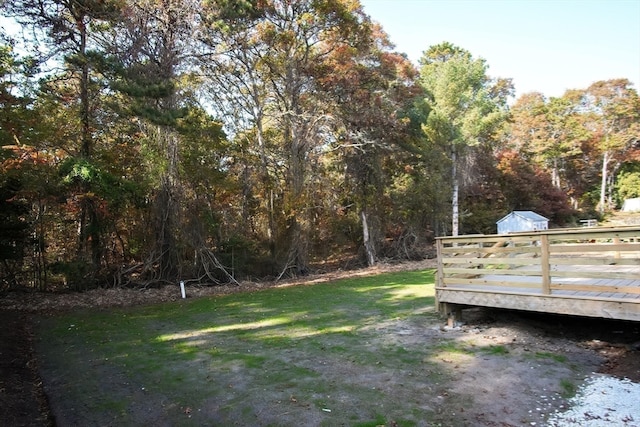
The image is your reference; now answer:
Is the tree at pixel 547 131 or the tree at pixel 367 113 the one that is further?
the tree at pixel 547 131

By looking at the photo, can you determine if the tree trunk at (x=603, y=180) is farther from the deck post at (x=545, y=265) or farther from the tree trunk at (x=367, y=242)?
the deck post at (x=545, y=265)

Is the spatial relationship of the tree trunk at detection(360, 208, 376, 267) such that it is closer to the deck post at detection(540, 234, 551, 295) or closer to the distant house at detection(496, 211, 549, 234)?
the distant house at detection(496, 211, 549, 234)

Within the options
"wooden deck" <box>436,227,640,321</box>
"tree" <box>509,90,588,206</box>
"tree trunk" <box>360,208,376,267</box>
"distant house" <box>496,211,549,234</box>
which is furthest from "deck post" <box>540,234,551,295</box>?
"tree" <box>509,90,588,206</box>

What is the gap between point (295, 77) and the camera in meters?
14.8

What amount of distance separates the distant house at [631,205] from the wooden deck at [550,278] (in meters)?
29.6

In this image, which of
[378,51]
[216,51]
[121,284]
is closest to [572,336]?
[121,284]

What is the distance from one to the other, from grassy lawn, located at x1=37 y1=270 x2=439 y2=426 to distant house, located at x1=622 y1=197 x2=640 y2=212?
96.5 feet

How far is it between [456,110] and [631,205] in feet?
65.1

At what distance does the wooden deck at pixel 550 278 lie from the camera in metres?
4.34

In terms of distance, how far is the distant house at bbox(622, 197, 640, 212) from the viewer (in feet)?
95.1

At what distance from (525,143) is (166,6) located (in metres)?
26.9

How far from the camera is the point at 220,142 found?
14211 millimetres

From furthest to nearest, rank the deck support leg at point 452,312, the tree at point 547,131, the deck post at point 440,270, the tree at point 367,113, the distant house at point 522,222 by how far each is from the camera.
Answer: the tree at point 547,131, the distant house at point 522,222, the tree at point 367,113, the deck post at point 440,270, the deck support leg at point 452,312

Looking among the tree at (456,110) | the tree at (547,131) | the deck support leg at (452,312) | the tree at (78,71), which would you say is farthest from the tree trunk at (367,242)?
the tree at (547,131)
